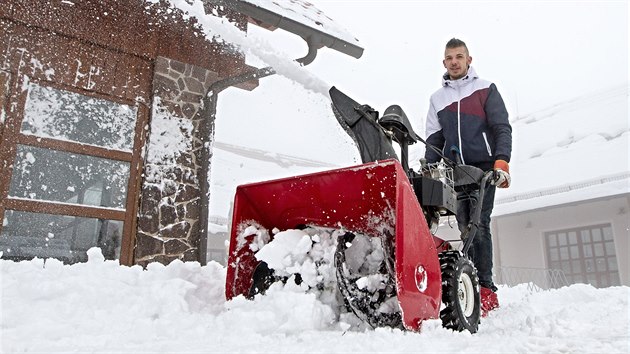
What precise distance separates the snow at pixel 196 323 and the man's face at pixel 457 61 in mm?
1807

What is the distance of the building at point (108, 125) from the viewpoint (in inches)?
184

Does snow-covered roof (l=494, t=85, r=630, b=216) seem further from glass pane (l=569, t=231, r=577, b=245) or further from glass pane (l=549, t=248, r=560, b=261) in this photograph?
glass pane (l=549, t=248, r=560, b=261)

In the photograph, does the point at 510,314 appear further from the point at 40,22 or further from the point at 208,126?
the point at 40,22

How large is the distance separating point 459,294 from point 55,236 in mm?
3912

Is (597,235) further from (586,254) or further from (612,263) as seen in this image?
(612,263)

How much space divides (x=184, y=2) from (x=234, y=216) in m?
3.78

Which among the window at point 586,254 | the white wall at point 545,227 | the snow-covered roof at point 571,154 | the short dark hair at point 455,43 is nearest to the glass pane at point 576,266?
the window at point 586,254

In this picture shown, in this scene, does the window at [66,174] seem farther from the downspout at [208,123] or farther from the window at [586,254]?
the window at [586,254]

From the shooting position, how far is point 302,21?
5754 millimetres

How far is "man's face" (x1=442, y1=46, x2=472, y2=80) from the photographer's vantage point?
147 inches

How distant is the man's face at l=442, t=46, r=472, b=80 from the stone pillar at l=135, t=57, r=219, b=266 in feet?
10.2

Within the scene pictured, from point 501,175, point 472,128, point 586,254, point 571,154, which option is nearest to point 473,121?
point 472,128

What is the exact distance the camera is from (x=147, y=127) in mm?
5391

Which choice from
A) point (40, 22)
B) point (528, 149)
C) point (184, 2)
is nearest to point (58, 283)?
point (40, 22)
